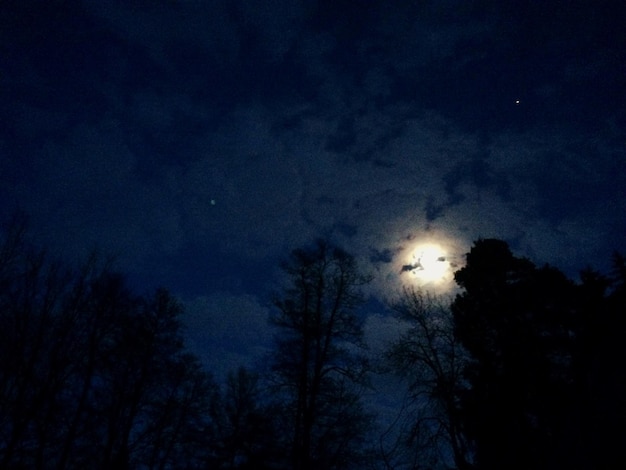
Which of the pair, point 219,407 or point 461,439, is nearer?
point 461,439

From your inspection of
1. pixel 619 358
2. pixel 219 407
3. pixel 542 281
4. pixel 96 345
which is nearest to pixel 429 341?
pixel 542 281

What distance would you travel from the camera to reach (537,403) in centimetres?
1154

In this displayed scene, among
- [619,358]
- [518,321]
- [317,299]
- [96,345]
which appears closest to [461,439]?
[518,321]

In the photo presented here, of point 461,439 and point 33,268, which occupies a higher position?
point 33,268

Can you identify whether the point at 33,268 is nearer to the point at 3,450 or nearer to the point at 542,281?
the point at 3,450

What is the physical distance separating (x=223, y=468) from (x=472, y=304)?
51.8ft

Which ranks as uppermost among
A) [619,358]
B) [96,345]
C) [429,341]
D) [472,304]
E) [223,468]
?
[472,304]

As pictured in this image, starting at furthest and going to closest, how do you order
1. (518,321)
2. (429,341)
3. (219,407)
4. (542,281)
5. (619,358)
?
(219,407) < (542,281) < (518,321) < (429,341) < (619,358)

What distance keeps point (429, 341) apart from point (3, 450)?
1300 centimetres

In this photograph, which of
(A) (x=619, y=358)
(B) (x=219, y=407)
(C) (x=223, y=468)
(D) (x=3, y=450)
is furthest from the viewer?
(B) (x=219, y=407)

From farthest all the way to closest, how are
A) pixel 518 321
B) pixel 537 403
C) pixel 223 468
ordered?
pixel 223 468
pixel 518 321
pixel 537 403

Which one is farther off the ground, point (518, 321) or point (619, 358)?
point (518, 321)

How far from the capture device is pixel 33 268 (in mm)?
7617

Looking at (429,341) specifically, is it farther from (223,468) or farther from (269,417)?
(223,468)
